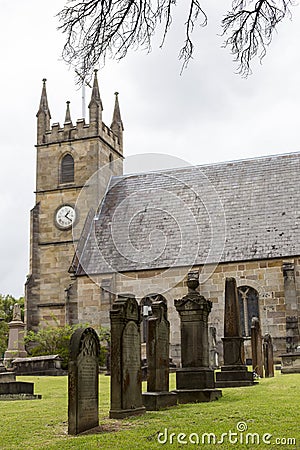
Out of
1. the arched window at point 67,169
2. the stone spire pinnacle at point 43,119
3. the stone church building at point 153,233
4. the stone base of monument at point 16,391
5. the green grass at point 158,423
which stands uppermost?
the stone spire pinnacle at point 43,119

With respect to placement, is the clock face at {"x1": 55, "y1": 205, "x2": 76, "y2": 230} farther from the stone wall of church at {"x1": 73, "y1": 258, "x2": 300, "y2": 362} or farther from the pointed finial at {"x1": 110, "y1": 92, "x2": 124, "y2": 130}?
the pointed finial at {"x1": 110, "y1": 92, "x2": 124, "y2": 130}

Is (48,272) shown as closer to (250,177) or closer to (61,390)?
(250,177)

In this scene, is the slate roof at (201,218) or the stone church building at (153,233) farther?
the slate roof at (201,218)

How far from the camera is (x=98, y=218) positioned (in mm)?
33250

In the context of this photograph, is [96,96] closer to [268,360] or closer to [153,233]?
[153,233]

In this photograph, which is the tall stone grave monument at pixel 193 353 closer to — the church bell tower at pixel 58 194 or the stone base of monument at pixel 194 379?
the stone base of monument at pixel 194 379

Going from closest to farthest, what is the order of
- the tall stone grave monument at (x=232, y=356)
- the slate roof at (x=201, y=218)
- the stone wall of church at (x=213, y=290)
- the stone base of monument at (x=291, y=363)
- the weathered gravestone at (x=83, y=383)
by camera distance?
1. the weathered gravestone at (x=83, y=383)
2. the tall stone grave monument at (x=232, y=356)
3. the stone base of monument at (x=291, y=363)
4. the stone wall of church at (x=213, y=290)
5. the slate roof at (x=201, y=218)

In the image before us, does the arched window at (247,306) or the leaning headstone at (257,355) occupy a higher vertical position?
the arched window at (247,306)

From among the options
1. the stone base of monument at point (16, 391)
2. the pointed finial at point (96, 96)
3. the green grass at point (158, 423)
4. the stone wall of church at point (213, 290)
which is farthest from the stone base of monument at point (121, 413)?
the pointed finial at point (96, 96)

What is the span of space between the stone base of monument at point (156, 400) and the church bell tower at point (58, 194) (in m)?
21.9

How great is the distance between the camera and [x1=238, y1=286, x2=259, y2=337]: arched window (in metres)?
27.5

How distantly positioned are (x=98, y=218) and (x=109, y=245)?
101 inches

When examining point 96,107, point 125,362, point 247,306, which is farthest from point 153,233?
point 125,362

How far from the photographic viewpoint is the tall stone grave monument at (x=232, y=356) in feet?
49.9
